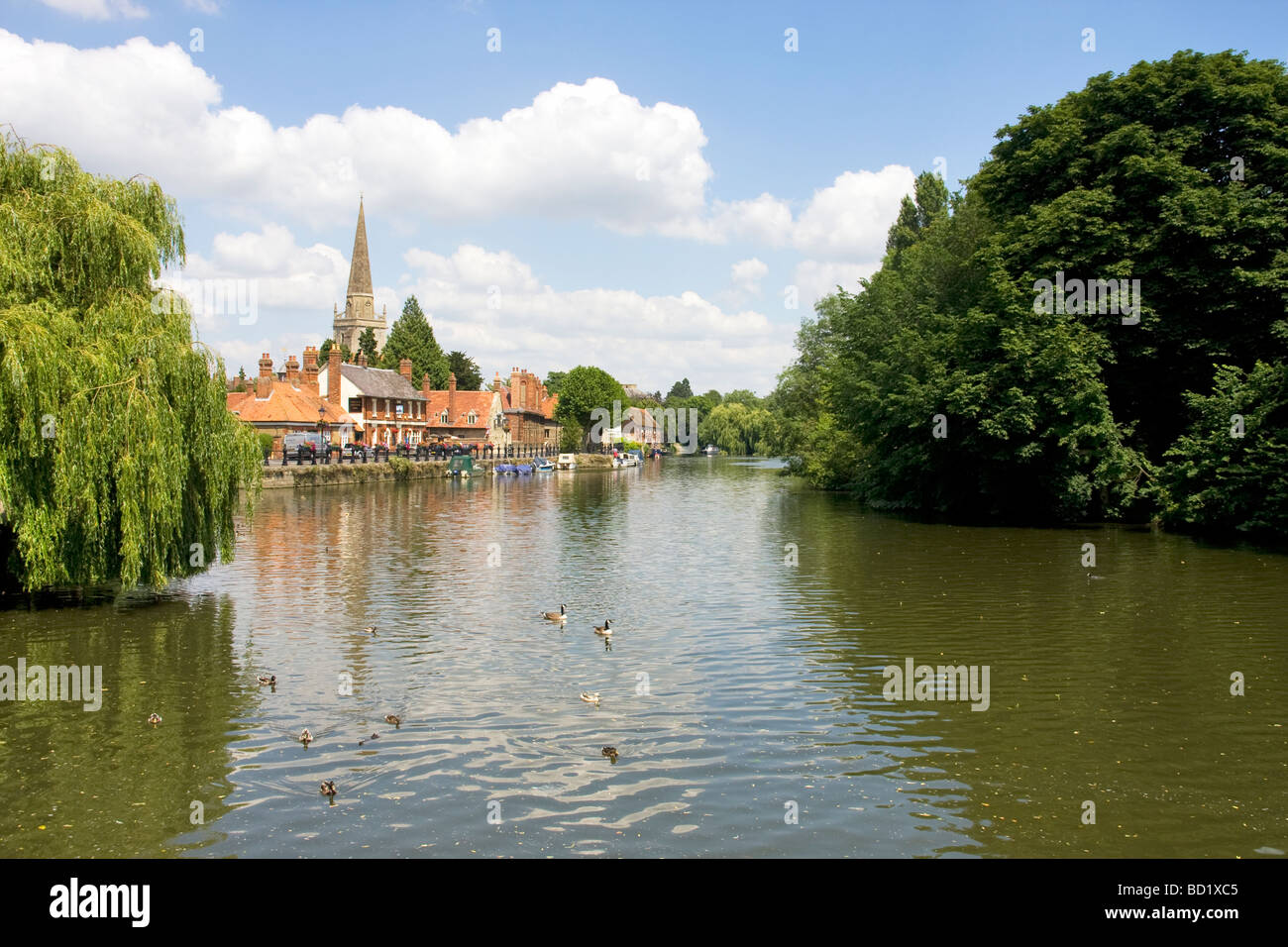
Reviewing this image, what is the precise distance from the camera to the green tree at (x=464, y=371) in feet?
484

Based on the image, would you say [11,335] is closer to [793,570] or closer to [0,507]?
[0,507]

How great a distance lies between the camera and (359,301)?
14738 centimetres

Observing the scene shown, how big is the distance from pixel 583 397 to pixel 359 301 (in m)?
39.0

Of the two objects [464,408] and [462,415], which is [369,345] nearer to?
[464,408]

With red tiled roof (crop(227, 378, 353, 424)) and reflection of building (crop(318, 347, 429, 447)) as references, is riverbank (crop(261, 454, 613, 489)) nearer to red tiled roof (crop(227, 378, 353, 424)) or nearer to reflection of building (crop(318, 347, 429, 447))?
red tiled roof (crop(227, 378, 353, 424))

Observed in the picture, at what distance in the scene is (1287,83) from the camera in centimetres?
3588

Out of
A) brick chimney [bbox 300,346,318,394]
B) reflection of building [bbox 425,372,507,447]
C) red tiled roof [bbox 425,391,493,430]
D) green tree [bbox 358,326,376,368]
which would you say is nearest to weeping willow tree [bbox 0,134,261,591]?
brick chimney [bbox 300,346,318,394]

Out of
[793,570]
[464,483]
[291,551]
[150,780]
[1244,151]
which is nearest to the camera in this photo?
[150,780]

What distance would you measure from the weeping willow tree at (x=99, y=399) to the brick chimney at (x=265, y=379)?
2810 inches

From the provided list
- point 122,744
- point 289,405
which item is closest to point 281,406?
point 289,405

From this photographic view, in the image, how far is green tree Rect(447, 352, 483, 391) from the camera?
147 m

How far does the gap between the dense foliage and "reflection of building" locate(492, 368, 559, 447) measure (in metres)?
101

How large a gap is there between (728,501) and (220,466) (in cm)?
4392
